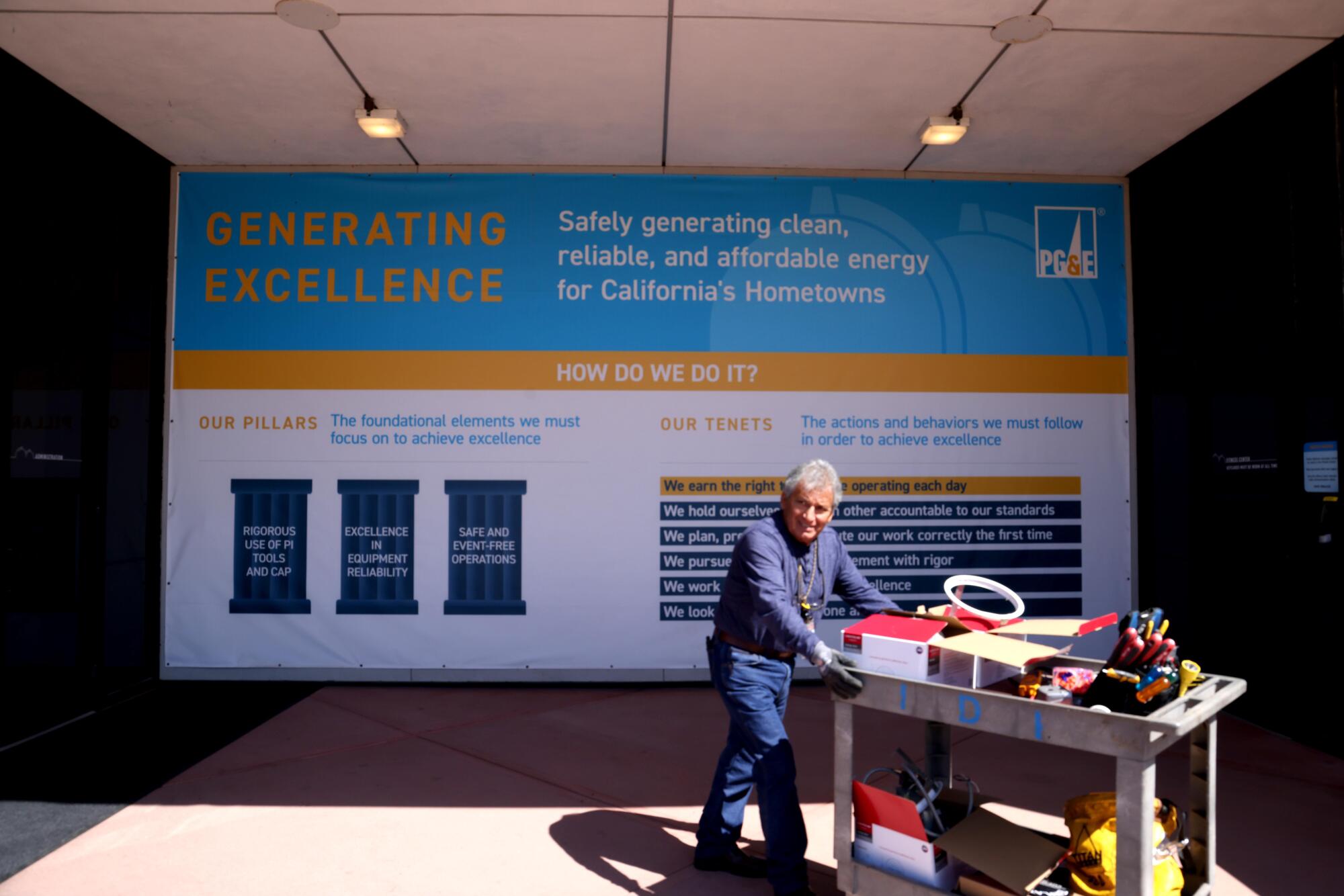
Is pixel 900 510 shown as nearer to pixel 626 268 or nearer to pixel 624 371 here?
pixel 624 371

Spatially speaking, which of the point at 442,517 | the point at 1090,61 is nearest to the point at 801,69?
the point at 1090,61

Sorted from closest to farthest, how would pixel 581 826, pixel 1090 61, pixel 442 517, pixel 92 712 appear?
1. pixel 581 826
2. pixel 1090 61
3. pixel 92 712
4. pixel 442 517

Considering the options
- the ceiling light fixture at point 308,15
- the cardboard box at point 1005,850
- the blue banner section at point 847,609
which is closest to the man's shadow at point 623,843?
the cardboard box at point 1005,850

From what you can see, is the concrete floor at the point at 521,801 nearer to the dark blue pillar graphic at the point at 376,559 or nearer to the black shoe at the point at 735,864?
the black shoe at the point at 735,864

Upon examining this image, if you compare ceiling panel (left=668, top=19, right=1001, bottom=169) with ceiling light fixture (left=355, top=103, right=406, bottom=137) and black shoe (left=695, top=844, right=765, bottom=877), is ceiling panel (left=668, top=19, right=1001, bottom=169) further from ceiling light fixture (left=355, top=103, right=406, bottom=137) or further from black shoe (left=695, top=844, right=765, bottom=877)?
black shoe (left=695, top=844, right=765, bottom=877)

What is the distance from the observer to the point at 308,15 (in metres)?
3.96

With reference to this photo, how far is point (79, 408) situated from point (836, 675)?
14.6ft

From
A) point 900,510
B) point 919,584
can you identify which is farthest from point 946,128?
point 919,584

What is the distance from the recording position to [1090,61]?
4.40m

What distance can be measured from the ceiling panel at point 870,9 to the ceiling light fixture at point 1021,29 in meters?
0.05

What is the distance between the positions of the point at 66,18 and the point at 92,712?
3.55m

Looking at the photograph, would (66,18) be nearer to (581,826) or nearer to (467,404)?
(467,404)

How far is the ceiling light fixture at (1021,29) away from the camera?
13.2ft

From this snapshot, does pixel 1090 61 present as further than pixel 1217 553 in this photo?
No
